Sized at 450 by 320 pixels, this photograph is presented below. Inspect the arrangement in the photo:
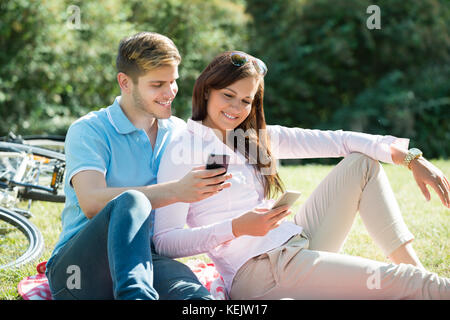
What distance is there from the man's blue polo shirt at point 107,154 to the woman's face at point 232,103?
0.35 metres

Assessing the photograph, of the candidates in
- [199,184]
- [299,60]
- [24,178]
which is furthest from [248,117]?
[299,60]

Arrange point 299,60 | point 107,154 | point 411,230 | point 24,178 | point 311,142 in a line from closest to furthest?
point 107,154 < point 311,142 < point 411,230 < point 24,178 < point 299,60

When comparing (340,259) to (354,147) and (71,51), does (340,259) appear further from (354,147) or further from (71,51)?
(71,51)

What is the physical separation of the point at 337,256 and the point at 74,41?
30.7 ft

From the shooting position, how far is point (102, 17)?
11344 millimetres

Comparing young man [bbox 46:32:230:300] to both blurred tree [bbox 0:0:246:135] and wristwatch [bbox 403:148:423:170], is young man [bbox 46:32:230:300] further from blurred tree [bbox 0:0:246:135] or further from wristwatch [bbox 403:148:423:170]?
blurred tree [bbox 0:0:246:135]

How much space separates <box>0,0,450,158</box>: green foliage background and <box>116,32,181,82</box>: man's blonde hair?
27.2ft

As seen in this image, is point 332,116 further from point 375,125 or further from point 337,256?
point 337,256

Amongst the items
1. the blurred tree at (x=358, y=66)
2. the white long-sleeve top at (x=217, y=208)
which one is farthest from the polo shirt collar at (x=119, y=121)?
the blurred tree at (x=358, y=66)

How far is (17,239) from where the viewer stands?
3836mm

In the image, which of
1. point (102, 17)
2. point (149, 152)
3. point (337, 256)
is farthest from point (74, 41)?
point (337, 256)

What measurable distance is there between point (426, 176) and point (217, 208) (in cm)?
111

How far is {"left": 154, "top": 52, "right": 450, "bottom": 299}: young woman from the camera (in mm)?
2422

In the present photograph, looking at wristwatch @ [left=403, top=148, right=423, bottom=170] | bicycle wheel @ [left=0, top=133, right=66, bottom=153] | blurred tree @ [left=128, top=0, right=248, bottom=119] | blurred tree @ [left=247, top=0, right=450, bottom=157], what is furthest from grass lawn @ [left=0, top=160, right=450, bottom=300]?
blurred tree @ [left=128, top=0, right=248, bottom=119]
